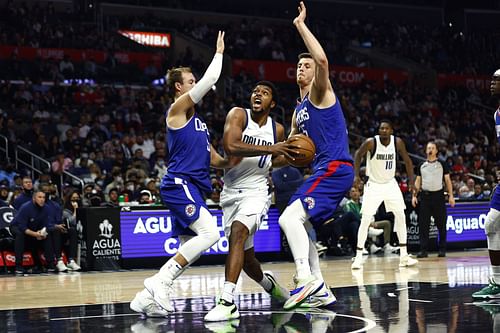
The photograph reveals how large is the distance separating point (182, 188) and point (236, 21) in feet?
90.7

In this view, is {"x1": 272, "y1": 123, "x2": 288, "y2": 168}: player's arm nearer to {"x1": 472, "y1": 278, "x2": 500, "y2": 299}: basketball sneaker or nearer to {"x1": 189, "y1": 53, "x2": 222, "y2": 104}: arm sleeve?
{"x1": 189, "y1": 53, "x2": 222, "y2": 104}: arm sleeve

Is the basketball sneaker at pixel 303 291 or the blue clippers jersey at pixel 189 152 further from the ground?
the blue clippers jersey at pixel 189 152

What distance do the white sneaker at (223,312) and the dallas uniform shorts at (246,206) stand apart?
0.76 m

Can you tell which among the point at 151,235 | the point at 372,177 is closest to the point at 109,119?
the point at 151,235

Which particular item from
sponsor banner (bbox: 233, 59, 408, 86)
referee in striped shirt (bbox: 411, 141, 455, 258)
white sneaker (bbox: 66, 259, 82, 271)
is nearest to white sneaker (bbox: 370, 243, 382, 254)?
referee in striped shirt (bbox: 411, 141, 455, 258)

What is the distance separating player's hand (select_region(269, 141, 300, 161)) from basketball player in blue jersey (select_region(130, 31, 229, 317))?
→ 0.66 m

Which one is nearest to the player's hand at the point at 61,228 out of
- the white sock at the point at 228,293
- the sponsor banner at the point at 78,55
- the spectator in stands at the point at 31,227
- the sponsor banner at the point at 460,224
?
the spectator in stands at the point at 31,227

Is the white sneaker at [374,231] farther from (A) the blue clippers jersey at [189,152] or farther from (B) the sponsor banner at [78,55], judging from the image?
(B) the sponsor banner at [78,55]

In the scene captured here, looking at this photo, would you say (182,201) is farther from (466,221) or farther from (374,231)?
(466,221)

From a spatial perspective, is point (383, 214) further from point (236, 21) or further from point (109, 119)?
point (236, 21)

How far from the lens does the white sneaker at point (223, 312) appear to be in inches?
255

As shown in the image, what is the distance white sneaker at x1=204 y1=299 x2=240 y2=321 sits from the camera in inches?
255

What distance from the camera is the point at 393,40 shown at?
118 ft

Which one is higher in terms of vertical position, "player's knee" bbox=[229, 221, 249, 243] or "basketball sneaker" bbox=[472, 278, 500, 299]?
"player's knee" bbox=[229, 221, 249, 243]
